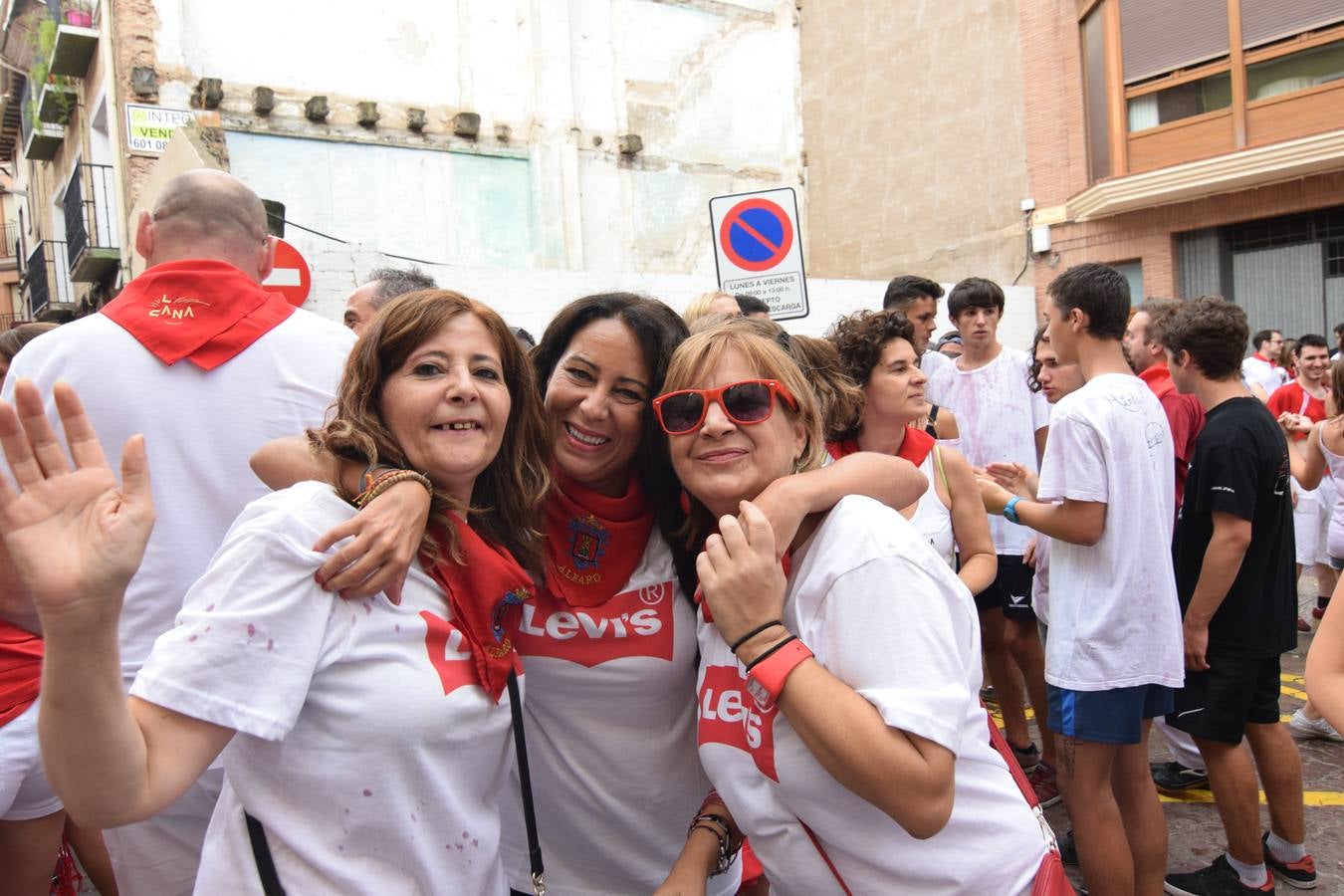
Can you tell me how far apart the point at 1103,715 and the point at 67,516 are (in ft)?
10.2

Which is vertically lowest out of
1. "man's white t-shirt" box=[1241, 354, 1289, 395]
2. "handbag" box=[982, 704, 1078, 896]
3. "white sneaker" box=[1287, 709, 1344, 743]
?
"white sneaker" box=[1287, 709, 1344, 743]

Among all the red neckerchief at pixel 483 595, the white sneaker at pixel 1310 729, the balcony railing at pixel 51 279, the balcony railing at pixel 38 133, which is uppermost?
the balcony railing at pixel 38 133

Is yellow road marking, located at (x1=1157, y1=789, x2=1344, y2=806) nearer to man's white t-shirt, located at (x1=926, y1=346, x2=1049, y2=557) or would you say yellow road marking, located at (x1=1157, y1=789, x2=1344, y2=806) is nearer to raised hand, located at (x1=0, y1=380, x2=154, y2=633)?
man's white t-shirt, located at (x1=926, y1=346, x2=1049, y2=557)

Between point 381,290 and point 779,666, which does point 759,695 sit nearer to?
point 779,666

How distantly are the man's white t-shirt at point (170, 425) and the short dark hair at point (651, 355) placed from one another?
0.90 m

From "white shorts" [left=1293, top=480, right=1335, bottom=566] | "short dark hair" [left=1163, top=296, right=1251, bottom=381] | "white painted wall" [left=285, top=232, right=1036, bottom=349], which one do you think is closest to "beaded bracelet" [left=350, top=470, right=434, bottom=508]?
"short dark hair" [left=1163, top=296, right=1251, bottom=381]

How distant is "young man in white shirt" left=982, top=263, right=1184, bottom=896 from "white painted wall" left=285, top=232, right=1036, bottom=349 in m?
4.47

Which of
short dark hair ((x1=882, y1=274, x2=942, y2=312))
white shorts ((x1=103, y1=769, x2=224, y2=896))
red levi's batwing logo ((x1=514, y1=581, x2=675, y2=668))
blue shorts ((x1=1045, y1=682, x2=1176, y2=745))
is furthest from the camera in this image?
short dark hair ((x1=882, y1=274, x2=942, y2=312))

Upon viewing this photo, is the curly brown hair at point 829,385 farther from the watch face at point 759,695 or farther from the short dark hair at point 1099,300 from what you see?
the short dark hair at point 1099,300

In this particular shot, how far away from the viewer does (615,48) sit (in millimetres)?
17000

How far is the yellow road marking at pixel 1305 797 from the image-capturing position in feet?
14.4

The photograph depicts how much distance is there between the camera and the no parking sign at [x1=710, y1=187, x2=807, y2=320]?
618 centimetres

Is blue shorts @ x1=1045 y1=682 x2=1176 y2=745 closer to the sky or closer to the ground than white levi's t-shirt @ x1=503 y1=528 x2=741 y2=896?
closer to the ground

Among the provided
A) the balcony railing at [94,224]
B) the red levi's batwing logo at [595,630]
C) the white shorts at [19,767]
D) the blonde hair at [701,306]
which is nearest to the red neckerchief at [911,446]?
the blonde hair at [701,306]
